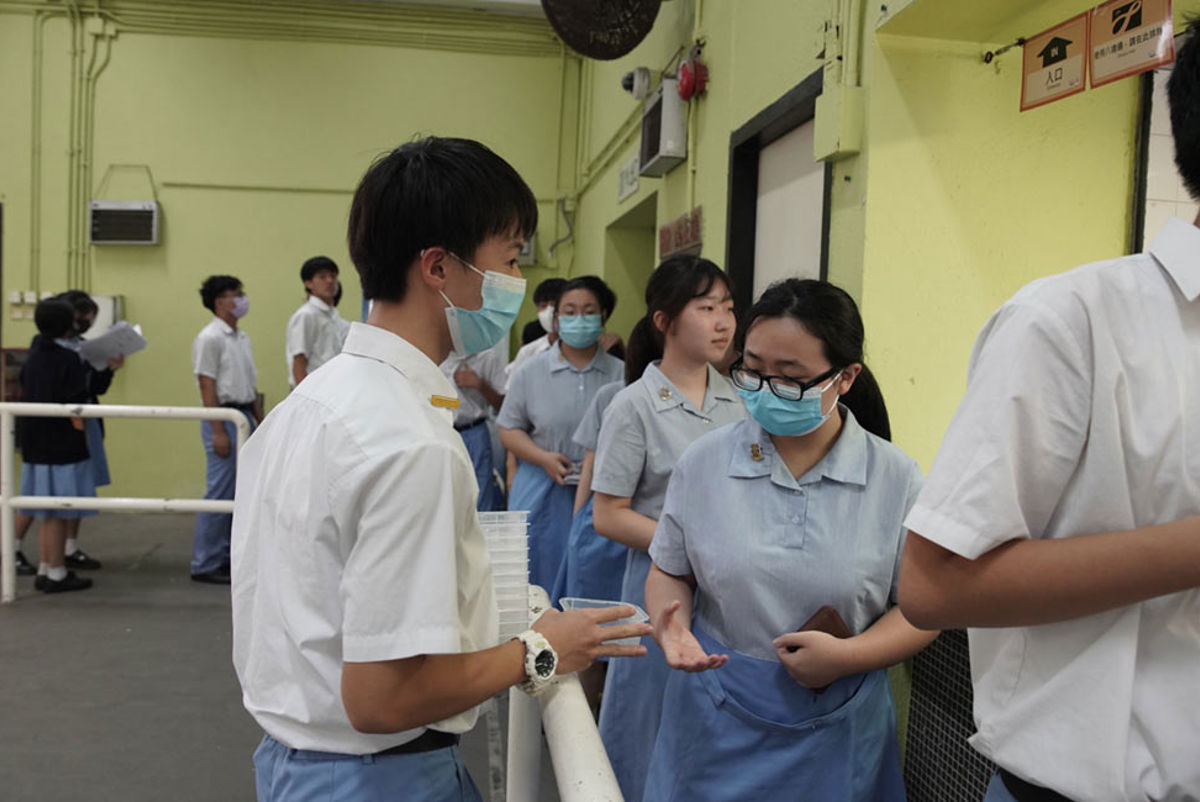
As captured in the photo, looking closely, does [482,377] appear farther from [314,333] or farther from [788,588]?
[788,588]

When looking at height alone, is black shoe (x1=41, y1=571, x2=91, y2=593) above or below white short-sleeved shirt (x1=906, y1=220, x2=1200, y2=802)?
below

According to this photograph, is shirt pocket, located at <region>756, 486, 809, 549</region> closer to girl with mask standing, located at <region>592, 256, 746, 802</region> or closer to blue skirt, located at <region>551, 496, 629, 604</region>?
girl with mask standing, located at <region>592, 256, 746, 802</region>

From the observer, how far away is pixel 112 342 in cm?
473

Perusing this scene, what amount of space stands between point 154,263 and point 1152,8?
22.5 ft

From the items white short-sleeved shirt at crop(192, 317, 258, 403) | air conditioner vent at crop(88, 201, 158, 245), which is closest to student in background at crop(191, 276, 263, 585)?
white short-sleeved shirt at crop(192, 317, 258, 403)

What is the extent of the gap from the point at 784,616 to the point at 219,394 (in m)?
4.30

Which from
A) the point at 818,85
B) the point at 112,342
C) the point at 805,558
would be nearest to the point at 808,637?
the point at 805,558

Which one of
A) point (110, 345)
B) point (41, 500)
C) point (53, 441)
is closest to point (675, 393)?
point (41, 500)

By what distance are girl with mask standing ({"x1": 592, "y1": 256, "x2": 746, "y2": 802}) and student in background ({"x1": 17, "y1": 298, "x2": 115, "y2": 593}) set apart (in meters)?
3.21

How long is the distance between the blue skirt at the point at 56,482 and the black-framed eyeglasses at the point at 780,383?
369 centimetres

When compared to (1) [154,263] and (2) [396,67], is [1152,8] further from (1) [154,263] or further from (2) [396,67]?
(1) [154,263]

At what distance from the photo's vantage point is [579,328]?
318cm

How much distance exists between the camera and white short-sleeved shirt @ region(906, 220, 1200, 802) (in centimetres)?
73

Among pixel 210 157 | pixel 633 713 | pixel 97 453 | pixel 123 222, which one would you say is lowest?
pixel 633 713
